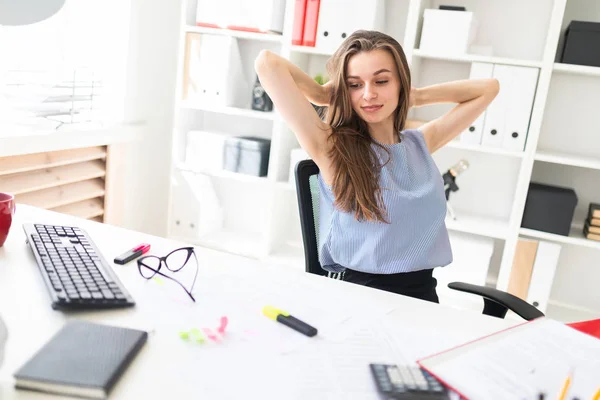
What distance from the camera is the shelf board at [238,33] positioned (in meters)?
2.89

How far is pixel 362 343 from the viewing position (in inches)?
38.6

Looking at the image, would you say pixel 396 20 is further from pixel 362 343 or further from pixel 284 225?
pixel 362 343

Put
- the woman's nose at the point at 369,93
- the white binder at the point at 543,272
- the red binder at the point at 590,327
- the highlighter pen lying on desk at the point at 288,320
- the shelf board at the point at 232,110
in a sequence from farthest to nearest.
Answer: the shelf board at the point at 232,110
the white binder at the point at 543,272
the woman's nose at the point at 369,93
the red binder at the point at 590,327
the highlighter pen lying on desk at the point at 288,320

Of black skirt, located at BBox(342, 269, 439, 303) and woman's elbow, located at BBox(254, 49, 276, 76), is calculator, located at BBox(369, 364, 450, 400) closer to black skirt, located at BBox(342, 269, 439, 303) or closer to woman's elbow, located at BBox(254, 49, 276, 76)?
black skirt, located at BBox(342, 269, 439, 303)

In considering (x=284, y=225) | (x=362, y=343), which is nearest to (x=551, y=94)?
(x=284, y=225)

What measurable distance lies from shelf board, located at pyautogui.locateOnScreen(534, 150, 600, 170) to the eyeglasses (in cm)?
186

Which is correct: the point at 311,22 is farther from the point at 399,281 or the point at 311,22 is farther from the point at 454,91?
the point at 399,281

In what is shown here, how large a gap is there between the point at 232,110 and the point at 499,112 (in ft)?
4.41

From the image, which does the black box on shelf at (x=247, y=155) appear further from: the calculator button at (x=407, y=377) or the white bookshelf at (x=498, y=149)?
the calculator button at (x=407, y=377)

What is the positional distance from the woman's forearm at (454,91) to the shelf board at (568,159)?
0.78 meters

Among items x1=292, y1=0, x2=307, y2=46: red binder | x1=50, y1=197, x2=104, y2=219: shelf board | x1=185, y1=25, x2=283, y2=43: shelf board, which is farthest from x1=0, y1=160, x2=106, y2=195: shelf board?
x1=292, y1=0, x2=307, y2=46: red binder

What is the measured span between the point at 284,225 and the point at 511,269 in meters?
1.26

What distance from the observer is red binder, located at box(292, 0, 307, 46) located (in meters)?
2.82

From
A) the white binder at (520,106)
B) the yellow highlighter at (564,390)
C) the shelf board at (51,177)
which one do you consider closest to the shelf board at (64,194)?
the shelf board at (51,177)
